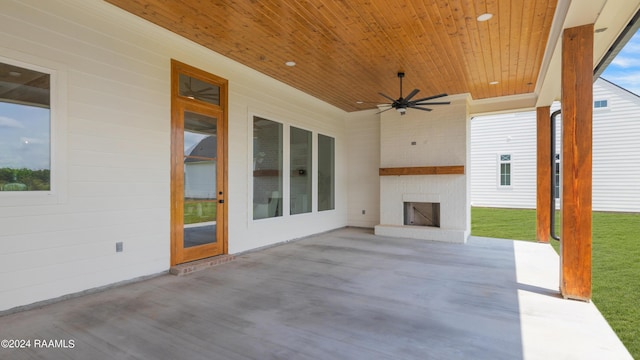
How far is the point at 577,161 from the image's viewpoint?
10.5 ft

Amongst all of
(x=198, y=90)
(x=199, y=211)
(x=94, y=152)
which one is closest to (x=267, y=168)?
(x=199, y=211)

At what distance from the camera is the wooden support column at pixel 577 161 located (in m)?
3.17

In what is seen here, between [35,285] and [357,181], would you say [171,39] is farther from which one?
[357,181]

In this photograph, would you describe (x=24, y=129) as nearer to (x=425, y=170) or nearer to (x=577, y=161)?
(x=577, y=161)

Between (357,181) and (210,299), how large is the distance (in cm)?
592

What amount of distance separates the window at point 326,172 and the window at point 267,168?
1.55m

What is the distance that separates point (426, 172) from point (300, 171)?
2.88m

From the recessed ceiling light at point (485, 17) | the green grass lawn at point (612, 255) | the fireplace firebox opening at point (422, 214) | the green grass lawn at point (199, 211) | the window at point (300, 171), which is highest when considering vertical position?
the recessed ceiling light at point (485, 17)

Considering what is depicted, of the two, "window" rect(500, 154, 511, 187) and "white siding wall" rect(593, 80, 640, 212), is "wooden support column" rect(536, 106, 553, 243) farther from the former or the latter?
"white siding wall" rect(593, 80, 640, 212)

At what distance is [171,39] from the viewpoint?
13.5ft

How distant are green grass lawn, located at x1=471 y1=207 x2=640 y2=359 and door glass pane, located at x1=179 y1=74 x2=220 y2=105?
5.51 metres

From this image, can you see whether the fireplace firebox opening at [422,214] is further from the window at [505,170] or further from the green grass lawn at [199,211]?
the window at [505,170]

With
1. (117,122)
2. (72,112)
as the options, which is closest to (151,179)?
(117,122)

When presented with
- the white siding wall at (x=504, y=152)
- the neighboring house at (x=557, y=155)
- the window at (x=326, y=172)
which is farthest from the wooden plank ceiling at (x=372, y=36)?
the white siding wall at (x=504, y=152)
